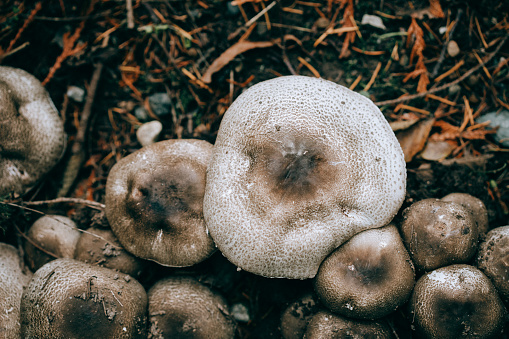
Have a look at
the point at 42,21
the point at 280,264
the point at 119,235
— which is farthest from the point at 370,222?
the point at 42,21

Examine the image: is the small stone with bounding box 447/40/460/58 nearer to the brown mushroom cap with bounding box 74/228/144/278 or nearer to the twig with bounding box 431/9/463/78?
the twig with bounding box 431/9/463/78

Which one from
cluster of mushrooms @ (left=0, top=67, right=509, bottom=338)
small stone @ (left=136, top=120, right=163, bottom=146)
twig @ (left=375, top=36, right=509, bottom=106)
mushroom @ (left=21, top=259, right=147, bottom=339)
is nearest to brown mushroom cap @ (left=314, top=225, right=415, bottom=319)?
cluster of mushrooms @ (left=0, top=67, right=509, bottom=338)

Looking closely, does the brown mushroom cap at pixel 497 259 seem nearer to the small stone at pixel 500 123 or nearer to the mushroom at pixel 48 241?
the small stone at pixel 500 123

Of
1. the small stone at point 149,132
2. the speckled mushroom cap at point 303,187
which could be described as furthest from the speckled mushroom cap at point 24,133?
the speckled mushroom cap at point 303,187

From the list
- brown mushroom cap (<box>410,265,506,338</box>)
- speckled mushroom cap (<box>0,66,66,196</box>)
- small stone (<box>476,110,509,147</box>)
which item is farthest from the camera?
small stone (<box>476,110,509,147</box>)

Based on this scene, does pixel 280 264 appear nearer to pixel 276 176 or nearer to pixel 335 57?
pixel 276 176
